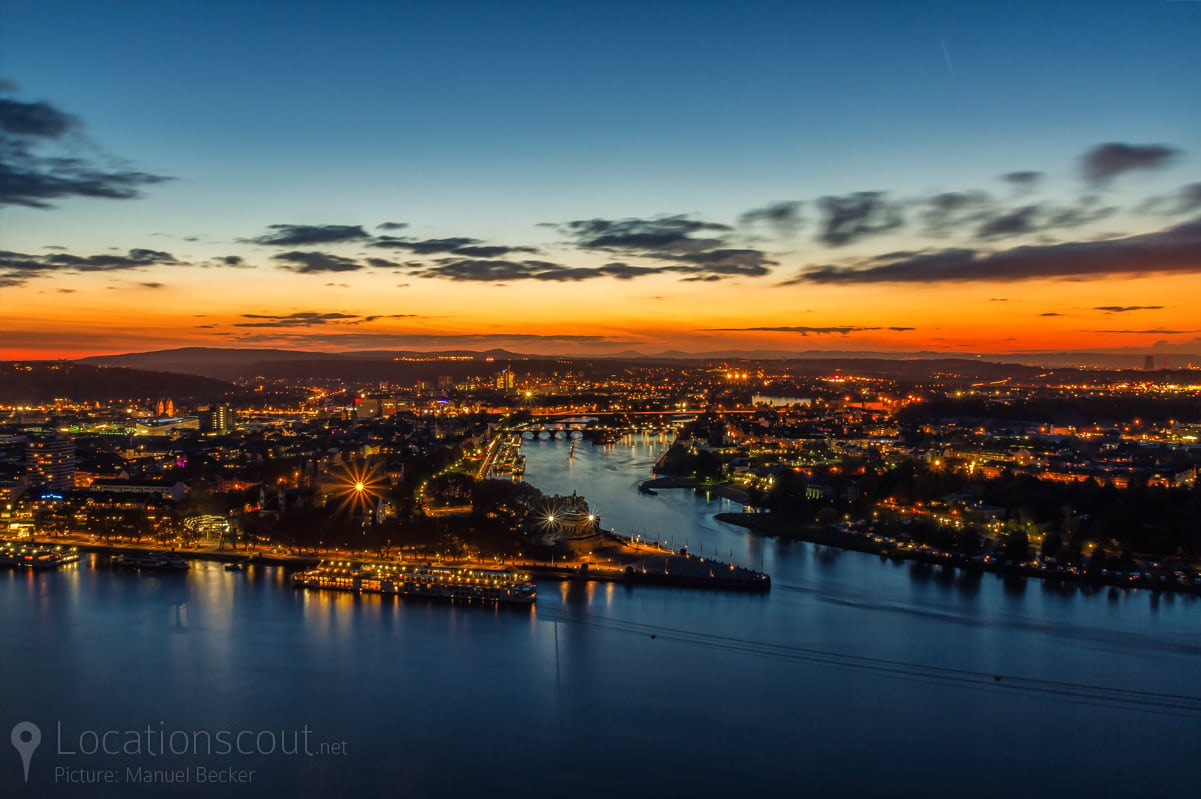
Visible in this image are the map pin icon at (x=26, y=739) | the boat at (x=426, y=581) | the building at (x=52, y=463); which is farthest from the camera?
the building at (x=52, y=463)

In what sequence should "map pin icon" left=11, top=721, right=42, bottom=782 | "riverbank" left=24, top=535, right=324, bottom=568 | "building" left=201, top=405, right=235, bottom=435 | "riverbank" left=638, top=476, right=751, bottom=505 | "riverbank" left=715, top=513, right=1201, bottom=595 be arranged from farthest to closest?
"building" left=201, top=405, right=235, bottom=435 < "riverbank" left=638, top=476, right=751, bottom=505 < "riverbank" left=24, top=535, right=324, bottom=568 < "riverbank" left=715, top=513, right=1201, bottom=595 < "map pin icon" left=11, top=721, right=42, bottom=782

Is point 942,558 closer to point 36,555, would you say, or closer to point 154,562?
point 154,562

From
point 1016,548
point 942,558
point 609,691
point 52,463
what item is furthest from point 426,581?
point 52,463

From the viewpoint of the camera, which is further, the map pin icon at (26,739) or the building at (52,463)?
the building at (52,463)

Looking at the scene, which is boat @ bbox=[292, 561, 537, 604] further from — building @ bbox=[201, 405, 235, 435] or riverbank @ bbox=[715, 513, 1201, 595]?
building @ bbox=[201, 405, 235, 435]

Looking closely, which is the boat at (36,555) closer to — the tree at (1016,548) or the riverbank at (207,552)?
the riverbank at (207,552)

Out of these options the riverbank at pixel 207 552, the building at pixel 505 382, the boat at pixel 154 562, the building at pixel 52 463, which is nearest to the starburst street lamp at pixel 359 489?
the riverbank at pixel 207 552

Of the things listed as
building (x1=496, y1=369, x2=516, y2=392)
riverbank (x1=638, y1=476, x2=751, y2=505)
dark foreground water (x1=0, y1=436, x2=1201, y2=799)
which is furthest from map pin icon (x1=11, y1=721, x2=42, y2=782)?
building (x1=496, y1=369, x2=516, y2=392)

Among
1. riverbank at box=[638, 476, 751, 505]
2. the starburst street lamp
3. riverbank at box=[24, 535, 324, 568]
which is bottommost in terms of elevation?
riverbank at box=[638, 476, 751, 505]
